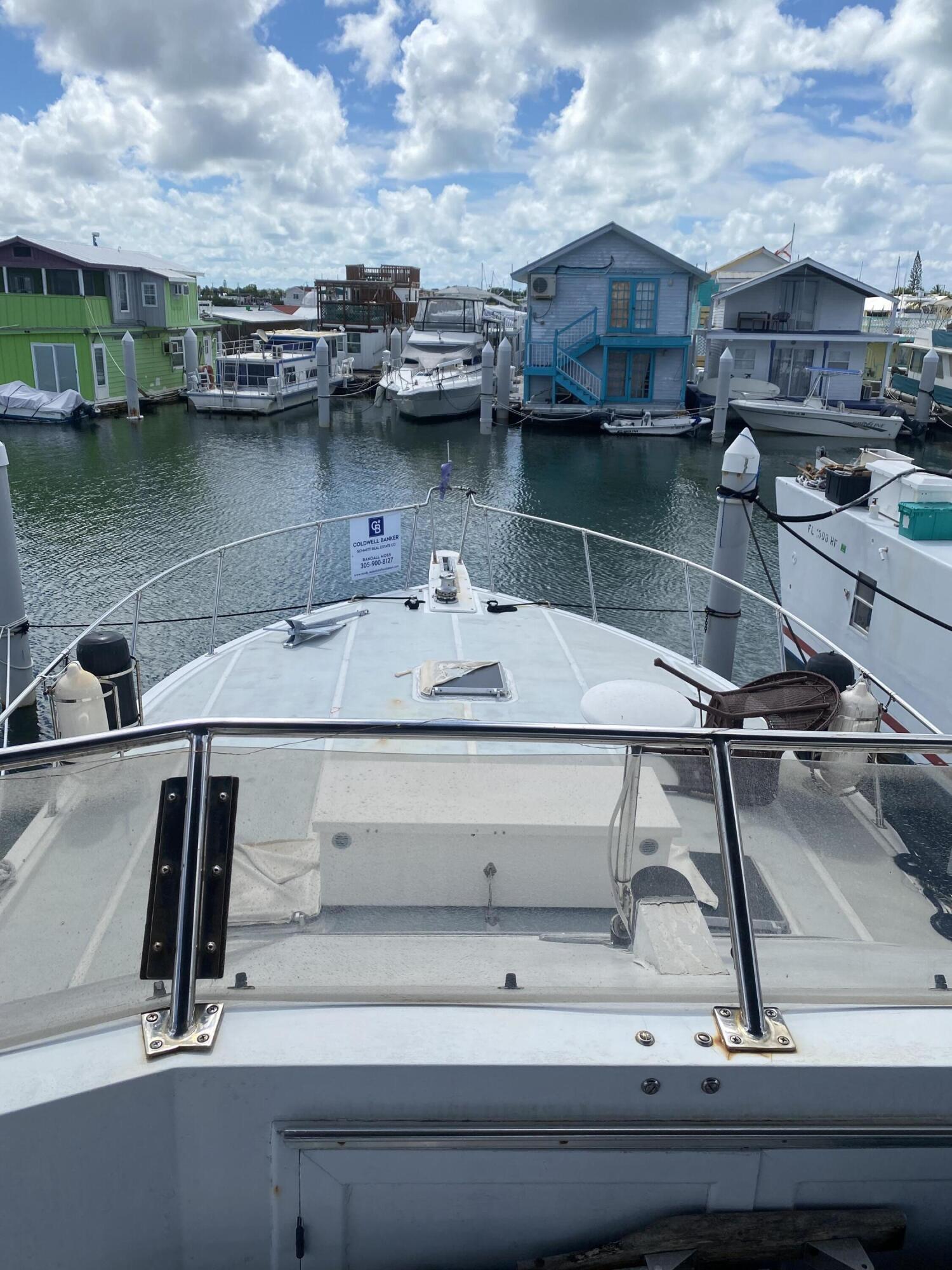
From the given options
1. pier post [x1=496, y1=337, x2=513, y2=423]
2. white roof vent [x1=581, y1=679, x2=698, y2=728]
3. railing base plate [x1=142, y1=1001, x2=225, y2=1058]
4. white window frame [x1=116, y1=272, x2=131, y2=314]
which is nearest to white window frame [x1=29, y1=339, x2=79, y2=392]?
white window frame [x1=116, y1=272, x2=131, y2=314]

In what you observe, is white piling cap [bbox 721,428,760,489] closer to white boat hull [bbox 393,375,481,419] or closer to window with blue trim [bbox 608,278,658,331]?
white boat hull [bbox 393,375,481,419]

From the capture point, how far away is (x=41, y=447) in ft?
92.6

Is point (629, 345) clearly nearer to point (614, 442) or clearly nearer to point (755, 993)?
point (614, 442)

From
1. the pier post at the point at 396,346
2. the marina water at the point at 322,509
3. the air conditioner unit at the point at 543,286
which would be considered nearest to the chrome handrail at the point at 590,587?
the marina water at the point at 322,509

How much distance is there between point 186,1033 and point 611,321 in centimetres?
3686

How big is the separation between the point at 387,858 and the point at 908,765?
1488 millimetres

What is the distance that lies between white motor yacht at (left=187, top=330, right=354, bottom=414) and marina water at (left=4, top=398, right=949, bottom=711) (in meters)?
0.70

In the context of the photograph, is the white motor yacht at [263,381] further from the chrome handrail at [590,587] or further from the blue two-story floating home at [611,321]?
the chrome handrail at [590,587]

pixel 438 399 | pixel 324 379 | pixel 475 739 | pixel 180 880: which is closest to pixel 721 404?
pixel 438 399

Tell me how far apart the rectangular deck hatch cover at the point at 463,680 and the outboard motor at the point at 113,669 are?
78.6 inches

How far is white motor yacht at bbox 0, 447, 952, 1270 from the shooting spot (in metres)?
2.10

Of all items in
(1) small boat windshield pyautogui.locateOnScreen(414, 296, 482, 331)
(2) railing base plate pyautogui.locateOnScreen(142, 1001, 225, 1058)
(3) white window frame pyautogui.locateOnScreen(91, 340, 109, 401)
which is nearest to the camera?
(2) railing base plate pyautogui.locateOnScreen(142, 1001, 225, 1058)

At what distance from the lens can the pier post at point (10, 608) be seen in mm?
9258

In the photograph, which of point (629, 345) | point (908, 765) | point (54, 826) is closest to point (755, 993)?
point (908, 765)
